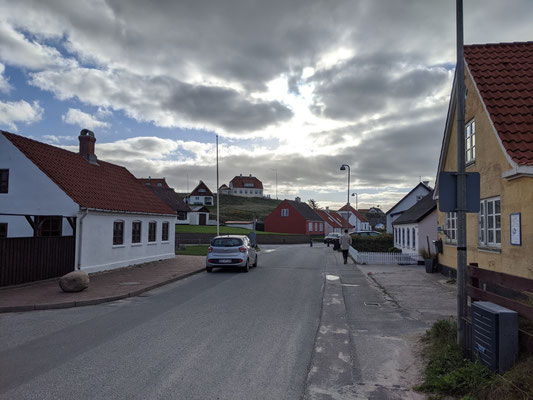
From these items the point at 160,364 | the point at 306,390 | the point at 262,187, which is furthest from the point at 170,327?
the point at 262,187

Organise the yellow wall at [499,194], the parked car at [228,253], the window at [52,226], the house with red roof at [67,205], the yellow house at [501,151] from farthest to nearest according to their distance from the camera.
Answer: the parked car at [228,253], the window at [52,226], the house with red roof at [67,205], the yellow house at [501,151], the yellow wall at [499,194]

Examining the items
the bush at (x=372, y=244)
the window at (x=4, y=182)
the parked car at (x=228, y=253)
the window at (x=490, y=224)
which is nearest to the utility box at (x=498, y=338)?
the window at (x=490, y=224)

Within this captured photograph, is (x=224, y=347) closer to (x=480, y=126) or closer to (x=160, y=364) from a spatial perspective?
(x=160, y=364)

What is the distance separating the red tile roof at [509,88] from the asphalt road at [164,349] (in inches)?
248

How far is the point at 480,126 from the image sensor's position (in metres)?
12.5

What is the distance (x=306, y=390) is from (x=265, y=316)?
438cm

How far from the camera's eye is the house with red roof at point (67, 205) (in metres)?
16.5

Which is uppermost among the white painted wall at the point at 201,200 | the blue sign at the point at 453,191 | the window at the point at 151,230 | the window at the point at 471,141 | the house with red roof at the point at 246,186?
the house with red roof at the point at 246,186

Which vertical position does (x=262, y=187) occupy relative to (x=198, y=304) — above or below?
above

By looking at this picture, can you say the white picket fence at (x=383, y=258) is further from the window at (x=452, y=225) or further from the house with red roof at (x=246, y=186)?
the house with red roof at (x=246, y=186)

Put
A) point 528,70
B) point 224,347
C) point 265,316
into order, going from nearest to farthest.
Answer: point 224,347 < point 265,316 < point 528,70

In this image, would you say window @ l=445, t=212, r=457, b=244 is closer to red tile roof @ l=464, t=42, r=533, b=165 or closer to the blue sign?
red tile roof @ l=464, t=42, r=533, b=165

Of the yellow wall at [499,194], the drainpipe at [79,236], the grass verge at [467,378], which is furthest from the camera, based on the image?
the drainpipe at [79,236]

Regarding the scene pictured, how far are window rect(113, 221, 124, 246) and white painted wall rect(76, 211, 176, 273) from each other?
20cm
